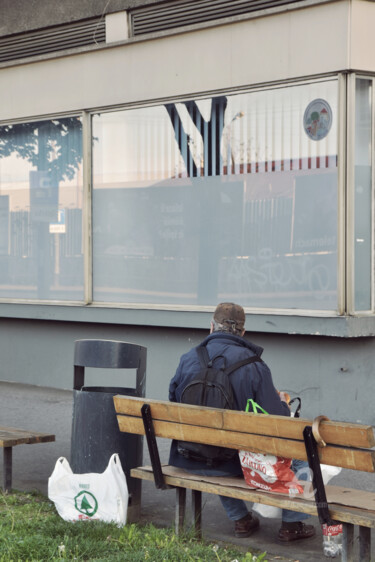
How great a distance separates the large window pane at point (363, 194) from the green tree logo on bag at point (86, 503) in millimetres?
4295

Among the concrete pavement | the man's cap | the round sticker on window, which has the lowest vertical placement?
the concrete pavement

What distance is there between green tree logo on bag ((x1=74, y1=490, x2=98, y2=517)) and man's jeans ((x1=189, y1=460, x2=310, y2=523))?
2.08ft

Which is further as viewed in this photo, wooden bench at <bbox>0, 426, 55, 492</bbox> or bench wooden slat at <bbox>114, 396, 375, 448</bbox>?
wooden bench at <bbox>0, 426, 55, 492</bbox>

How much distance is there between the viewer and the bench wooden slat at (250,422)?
445 centimetres

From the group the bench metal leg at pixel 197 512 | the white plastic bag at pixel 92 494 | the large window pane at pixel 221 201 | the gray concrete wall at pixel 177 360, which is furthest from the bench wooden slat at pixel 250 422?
the large window pane at pixel 221 201

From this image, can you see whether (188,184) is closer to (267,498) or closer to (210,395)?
(210,395)

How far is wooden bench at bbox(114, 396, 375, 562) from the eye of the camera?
14.9 feet

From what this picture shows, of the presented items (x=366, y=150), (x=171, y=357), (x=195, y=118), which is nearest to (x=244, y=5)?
(x=195, y=118)

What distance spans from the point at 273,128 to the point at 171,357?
2.85 meters

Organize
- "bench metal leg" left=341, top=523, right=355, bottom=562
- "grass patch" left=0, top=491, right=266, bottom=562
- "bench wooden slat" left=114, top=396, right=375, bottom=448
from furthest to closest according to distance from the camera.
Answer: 1. "grass patch" left=0, top=491, right=266, bottom=562
2. "bench metal leg" left=341, top=523, right=355, bottom=562
3. "bench wooden slat" left=114, top=396, right=375, bottom=448

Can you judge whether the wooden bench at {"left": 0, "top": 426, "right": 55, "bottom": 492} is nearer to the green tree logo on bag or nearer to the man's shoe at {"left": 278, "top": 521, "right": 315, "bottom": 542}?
the green tree logo on bag

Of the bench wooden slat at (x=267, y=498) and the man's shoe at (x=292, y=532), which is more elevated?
the bench wooden slat at (x=267, y=498)

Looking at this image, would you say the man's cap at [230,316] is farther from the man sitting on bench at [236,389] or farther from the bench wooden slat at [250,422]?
the bench wooden slat at [250,422]

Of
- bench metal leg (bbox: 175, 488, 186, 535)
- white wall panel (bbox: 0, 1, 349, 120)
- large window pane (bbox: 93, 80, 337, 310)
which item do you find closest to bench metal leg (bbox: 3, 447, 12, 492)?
bench metal leg (bbox: 175, 488, 186, 535)
